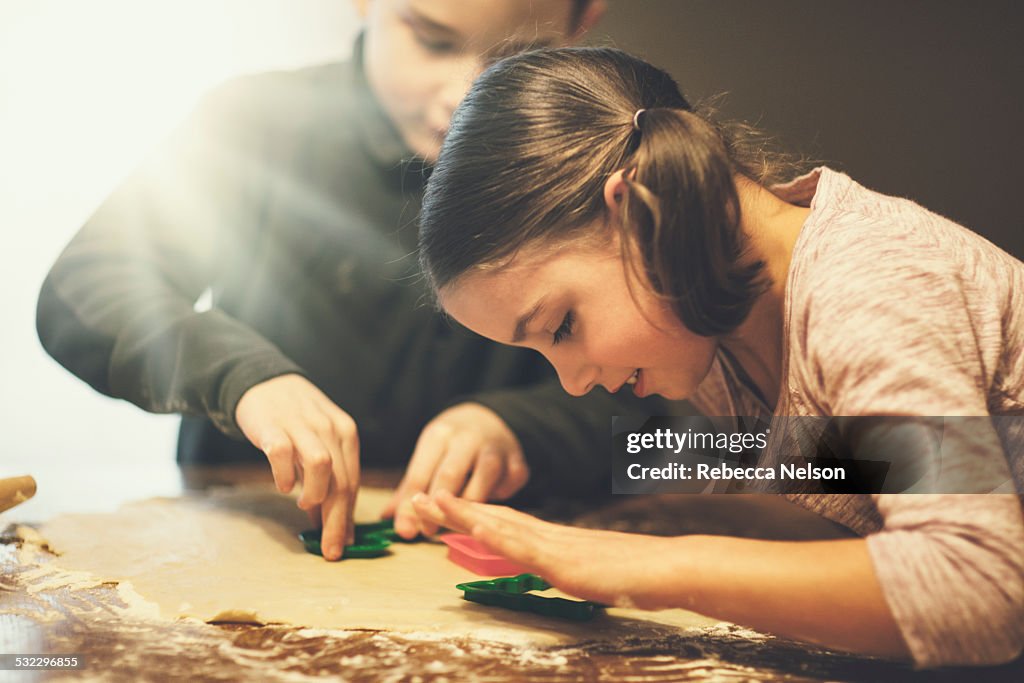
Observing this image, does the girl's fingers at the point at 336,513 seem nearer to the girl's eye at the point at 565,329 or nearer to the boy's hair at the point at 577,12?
the girl's eye at the point at 565,329

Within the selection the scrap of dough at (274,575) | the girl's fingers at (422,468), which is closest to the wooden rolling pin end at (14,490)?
the scrap of dough at (274,575)

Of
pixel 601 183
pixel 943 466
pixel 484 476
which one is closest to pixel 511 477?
pixel 484 476

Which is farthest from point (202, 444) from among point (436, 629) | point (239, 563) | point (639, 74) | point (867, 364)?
point (867, 364)

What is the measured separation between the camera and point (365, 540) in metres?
0.81

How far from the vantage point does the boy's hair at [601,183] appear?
630 mm

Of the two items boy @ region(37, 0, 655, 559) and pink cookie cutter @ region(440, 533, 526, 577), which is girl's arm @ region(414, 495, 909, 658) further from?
boy @ region(37, 0, 655, 559)

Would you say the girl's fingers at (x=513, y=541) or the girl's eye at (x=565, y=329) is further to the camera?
the girl's eye at (x=565, y=329)

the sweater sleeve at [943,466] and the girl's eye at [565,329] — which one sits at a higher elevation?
the girl's eye at [565,329]

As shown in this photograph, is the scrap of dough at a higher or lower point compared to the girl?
lower

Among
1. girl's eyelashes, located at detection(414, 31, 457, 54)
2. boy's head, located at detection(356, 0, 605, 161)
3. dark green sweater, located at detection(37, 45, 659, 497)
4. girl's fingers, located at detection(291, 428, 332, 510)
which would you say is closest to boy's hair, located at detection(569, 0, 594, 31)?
boy's head, located at detection(356, 0, 605, 161)

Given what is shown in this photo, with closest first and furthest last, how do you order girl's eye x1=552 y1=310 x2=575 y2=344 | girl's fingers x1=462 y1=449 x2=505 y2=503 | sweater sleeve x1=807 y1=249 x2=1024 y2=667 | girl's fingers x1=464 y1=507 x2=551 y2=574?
1. sweater sleeve x1=807 y1=249 x2=1024 y2=667
2. girl's fingers x1=464 y1=507 x2=551 y2=574
3. girl's eye x1=552 y1=310 x2=575 y2=344
4. girl's fingers x1=462 y1=449 x2=505 y2=503

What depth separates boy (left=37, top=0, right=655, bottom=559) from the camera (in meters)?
0.98

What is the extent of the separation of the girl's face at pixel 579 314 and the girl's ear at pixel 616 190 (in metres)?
0.03

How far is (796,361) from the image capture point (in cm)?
59
